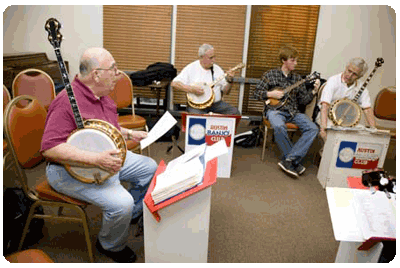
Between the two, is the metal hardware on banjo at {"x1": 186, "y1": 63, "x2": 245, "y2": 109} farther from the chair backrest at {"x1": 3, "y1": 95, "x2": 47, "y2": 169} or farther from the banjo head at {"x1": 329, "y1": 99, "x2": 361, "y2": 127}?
the chair backrest at {"x1": 3, "y1": 95, "x2": 47, "y2": 169}

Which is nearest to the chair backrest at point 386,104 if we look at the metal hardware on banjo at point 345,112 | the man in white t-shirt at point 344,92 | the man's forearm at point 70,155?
the man in white t-shirt at point 344,92

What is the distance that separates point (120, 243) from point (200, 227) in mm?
561

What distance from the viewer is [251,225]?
7.82ft

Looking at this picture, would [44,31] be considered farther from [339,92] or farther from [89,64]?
[339,92]

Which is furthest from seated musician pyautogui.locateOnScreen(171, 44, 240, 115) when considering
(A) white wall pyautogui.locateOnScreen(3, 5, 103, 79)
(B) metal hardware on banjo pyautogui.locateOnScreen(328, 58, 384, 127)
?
(A) white wall pyautogui.locateOnScreen(3, 5, 103, 79)

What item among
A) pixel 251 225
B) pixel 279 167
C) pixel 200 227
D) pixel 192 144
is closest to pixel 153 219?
pixel 200 227

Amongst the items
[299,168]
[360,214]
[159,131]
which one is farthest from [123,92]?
[360,214]

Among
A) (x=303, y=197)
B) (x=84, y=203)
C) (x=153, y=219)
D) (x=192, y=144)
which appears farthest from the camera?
(x=192, y=144)

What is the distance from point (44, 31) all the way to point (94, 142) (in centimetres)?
402

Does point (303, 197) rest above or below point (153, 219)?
below

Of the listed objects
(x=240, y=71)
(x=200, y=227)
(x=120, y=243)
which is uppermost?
(x=240, y=71)
